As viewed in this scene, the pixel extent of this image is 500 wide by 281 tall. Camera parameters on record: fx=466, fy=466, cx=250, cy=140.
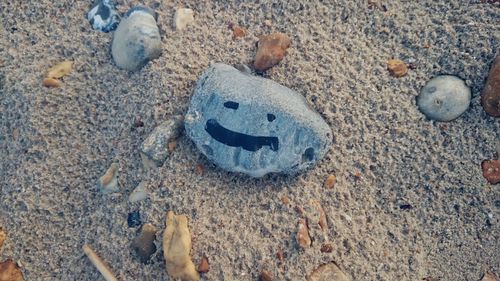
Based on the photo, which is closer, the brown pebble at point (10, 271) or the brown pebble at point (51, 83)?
the brown pebble at point (10, 271)

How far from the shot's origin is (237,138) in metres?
2.52

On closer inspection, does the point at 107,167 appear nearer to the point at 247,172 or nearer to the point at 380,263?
the point at 247,172

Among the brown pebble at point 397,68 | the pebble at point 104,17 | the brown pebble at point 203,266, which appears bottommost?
the brown pebble at point 203,266

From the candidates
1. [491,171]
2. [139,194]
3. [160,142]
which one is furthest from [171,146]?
[491,171]

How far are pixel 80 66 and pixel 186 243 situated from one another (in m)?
1.41

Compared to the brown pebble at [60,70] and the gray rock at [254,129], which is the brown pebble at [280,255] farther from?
the brown pebble at [60,70]

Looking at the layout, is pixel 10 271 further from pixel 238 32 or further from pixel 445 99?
pixel 445 99

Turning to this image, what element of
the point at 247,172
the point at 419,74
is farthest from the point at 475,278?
the point at 247,172

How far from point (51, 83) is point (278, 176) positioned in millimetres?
1567

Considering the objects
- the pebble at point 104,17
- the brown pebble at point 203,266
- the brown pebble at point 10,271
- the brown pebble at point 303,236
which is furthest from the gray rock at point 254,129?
the brown pebble at point 10,271

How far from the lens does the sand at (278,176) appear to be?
8.48 feet

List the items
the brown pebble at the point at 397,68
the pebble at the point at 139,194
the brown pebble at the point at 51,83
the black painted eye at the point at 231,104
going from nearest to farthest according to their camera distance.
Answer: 1. the black painted eye at the point at 231,104
2. the pebble at the point at 139,194
3. the brown pebble at the point at 397,68
4. the brown pebble at the point at 51,83

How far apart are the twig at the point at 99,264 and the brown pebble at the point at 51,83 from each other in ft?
3.44

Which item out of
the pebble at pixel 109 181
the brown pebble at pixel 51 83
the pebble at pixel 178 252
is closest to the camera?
the pebble at pixel 178 252
